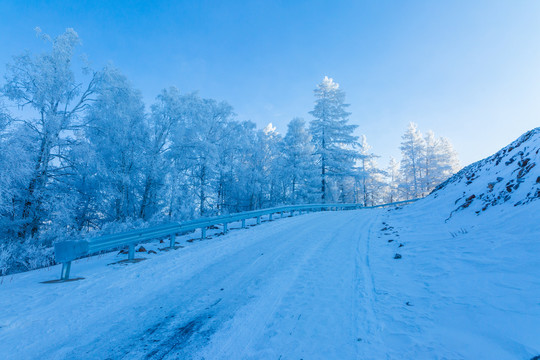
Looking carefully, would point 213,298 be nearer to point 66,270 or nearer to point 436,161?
point 66,270

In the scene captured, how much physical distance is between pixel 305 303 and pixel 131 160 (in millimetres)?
15897

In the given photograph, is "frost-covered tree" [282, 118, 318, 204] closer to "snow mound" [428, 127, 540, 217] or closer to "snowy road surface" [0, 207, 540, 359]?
"snow mound" [428, 127, 540, 217]

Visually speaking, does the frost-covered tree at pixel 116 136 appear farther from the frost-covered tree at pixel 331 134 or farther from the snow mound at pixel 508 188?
the frost-covered tree at pixel 331 134

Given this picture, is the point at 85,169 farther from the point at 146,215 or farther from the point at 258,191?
the point at 258,191

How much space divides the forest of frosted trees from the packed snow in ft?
12.2

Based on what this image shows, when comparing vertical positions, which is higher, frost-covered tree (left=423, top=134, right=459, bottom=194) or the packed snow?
frost-covered tree (left=423, top=134, right=459, bottom=194)

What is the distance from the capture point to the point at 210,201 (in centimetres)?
2336

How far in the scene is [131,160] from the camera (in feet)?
50.2

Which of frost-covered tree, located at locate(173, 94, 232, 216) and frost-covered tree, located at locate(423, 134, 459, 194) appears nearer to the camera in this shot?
frost-covered tree, located at locate(173, 94, 232, 216)

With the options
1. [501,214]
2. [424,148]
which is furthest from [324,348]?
[424,148]

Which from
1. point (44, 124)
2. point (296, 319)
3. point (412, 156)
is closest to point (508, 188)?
point (296, 319)

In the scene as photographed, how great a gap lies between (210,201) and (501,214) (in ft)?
70.5

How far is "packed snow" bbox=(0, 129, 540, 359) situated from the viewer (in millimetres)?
2289

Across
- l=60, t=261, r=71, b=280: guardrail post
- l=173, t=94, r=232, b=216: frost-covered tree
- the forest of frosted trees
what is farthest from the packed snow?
l=173, t=94, r=232, b=216: frost-covered tree
